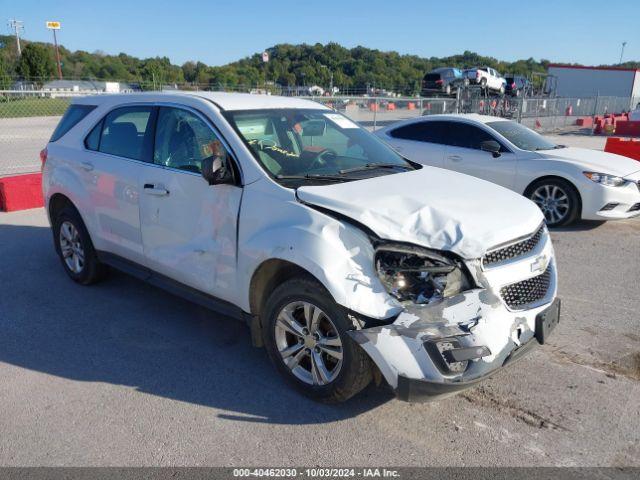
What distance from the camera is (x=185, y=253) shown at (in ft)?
13.4

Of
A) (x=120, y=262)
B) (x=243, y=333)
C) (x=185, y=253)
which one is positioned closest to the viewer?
(x=185, y=253)

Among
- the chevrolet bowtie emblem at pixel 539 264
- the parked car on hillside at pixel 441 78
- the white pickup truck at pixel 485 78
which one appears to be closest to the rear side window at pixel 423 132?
the chevrolet bowtie emblem at pixel 539 264

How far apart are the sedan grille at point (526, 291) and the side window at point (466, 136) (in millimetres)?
5425

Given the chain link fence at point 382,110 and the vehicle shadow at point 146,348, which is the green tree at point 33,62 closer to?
the chain link fence at point 382,110

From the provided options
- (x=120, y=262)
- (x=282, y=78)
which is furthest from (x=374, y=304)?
(x=282, y=78)

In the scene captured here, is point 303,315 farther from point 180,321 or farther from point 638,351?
point 638,351

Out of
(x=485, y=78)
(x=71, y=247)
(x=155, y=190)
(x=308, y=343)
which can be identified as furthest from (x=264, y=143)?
(x=485, y=78)

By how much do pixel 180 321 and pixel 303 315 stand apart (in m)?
1.70

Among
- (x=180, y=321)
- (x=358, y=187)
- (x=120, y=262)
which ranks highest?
(x=358, y=187)

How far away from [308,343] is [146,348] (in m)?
1.54

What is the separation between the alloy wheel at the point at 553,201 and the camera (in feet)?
25.8

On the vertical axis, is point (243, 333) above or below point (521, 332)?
below

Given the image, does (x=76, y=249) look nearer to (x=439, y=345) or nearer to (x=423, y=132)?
(x=439, y=345)

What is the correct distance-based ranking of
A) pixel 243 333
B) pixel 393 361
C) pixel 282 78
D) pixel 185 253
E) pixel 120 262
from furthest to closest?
1. pixel 282 78
2. pixel 120 262
3. pixel 243 333
4. pixel 185 253
5. pixel 393 361
